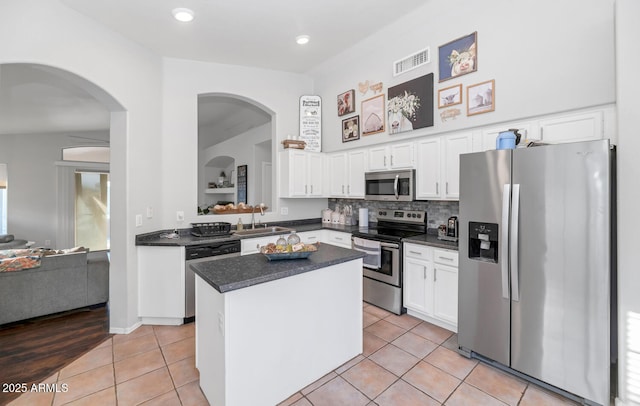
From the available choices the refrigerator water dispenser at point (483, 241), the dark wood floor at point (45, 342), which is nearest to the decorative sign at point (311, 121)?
the refrigerator water dispenser at point (483, 241)

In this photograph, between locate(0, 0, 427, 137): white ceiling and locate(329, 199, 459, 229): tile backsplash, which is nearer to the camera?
locate(0, 0, 427, 137): white ceiling

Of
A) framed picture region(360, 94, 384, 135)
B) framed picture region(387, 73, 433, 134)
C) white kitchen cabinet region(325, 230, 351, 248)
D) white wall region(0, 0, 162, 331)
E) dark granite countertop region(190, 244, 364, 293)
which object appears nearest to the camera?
dark granite countertop region(190, 244, 364, 293)

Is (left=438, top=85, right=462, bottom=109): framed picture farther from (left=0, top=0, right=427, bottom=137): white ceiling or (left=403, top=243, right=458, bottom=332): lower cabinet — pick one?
(left=403, top=243, right=458, bottom=332): lower cabinet

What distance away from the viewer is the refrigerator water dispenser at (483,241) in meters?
2.20

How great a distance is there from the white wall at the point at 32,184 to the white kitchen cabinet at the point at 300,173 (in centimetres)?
555

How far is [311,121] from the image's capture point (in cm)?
457

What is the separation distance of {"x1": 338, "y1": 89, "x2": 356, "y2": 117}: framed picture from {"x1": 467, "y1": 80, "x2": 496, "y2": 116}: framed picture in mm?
1640

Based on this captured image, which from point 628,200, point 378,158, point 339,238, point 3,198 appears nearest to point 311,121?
point 378,158

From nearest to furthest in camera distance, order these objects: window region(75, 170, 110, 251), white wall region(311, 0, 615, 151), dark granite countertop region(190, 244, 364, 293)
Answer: dark granite countertop region(190, 244, 364, 293)
white wall region(311, 0, 615, 151)
window region(75, 170, 110, 251)

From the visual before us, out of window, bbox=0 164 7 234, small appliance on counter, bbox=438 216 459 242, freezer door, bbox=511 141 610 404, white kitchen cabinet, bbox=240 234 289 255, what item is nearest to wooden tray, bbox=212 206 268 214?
white kitchen cabinet, bbox=240 234 289 255

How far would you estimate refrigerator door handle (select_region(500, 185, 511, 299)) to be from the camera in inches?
82.0

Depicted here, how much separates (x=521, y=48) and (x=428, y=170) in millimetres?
1348

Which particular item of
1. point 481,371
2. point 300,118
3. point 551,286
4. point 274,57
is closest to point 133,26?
point 274,57

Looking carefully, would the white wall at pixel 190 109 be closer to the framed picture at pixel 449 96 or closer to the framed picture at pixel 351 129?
the framed picture at pixel 351 129
